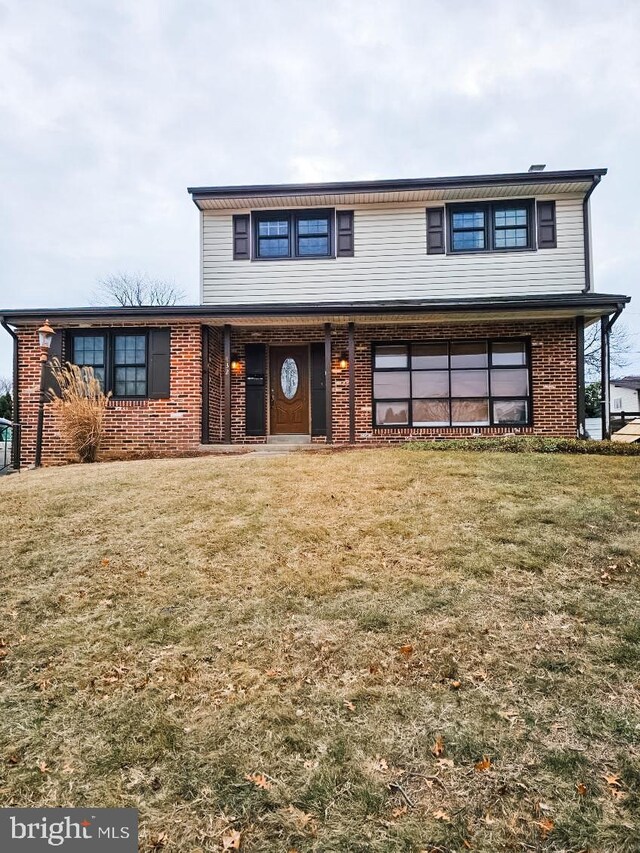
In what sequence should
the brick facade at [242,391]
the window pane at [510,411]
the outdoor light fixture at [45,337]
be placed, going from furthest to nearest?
1. the window pane at [510,411]
2. the brick facade at [242,391]
3. the outdoor light fixture at [45,337]

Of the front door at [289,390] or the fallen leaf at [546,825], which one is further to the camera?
the front door at [289,390]

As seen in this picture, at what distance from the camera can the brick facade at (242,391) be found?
416 inches

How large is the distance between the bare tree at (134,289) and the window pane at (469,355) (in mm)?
28521

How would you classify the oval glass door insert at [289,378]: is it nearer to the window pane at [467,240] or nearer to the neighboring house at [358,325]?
the neighboring house at [358,325]

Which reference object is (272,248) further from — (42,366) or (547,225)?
(547,225)

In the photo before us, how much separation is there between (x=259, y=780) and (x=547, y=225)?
43.6 ft

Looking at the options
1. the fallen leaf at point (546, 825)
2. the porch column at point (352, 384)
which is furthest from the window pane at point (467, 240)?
the fallen leaf at point (546, 825)

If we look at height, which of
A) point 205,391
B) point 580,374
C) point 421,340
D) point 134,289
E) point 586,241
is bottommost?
point 205,391

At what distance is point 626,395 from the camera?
34.5 metres

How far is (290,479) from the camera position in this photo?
6.20 m

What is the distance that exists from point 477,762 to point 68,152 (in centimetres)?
4462

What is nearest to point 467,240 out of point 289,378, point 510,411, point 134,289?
point 510,411

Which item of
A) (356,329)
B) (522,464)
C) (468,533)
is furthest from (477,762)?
(356,329)

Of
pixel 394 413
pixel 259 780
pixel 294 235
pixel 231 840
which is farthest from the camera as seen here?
pixel 294 235
